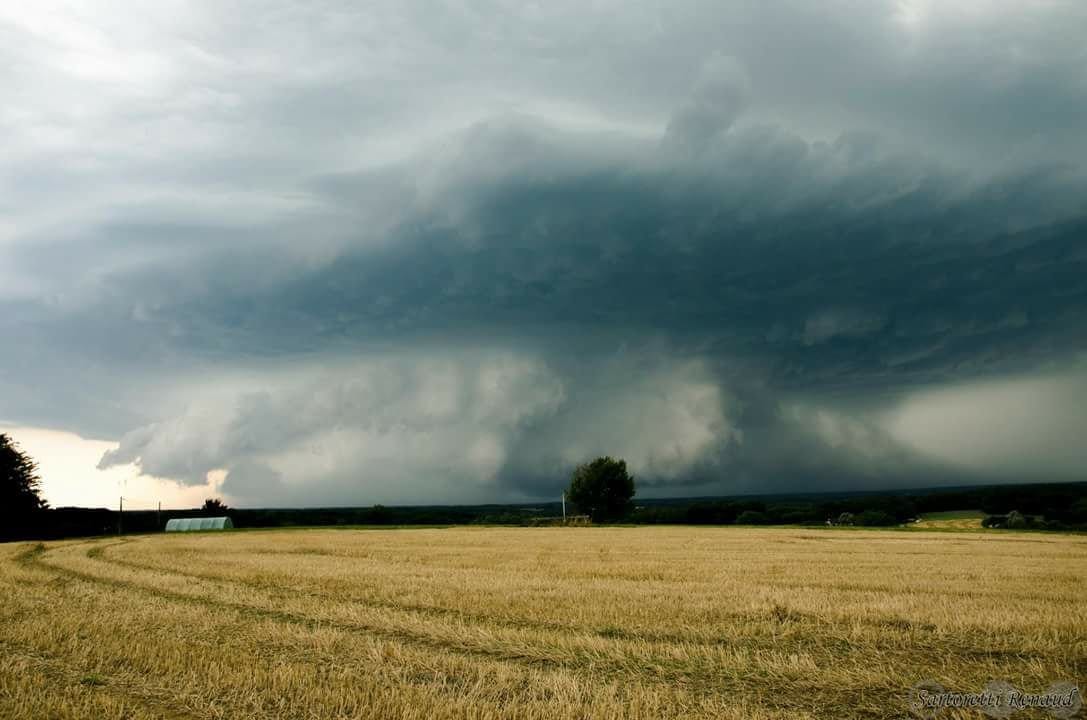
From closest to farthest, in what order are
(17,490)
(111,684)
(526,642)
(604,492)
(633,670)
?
(111,684) < (633,670) < (526,642) < (17,490) < (604,492)

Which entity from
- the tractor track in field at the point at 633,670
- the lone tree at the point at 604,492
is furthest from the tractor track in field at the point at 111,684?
the lone tree at the point at 604,492

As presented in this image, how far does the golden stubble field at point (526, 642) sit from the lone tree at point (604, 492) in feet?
293

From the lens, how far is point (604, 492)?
364 feet

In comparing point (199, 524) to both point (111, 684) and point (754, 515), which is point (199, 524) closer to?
point (754, 515)

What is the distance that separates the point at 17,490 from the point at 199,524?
18.3 m

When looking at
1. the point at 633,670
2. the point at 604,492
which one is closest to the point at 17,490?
the point at 604,492

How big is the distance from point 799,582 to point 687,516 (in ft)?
284

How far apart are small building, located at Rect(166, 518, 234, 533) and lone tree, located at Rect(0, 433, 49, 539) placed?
42.9 ft

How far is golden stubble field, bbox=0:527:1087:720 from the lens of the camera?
8.83 meters

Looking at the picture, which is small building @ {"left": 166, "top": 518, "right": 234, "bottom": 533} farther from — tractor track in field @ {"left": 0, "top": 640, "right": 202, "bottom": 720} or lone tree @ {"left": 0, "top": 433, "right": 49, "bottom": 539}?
tractor track in field @ {"left": 0, "top": 640, "right": 202, "bottom": 720}

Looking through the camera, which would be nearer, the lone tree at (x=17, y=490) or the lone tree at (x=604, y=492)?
the lone tree at (x=17, y=490)

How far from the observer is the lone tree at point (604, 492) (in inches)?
4376

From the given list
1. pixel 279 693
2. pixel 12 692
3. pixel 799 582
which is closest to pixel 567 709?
pixel 279 693

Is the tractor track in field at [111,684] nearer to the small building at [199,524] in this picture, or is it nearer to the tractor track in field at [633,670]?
the tractor track in field at [633,670]
